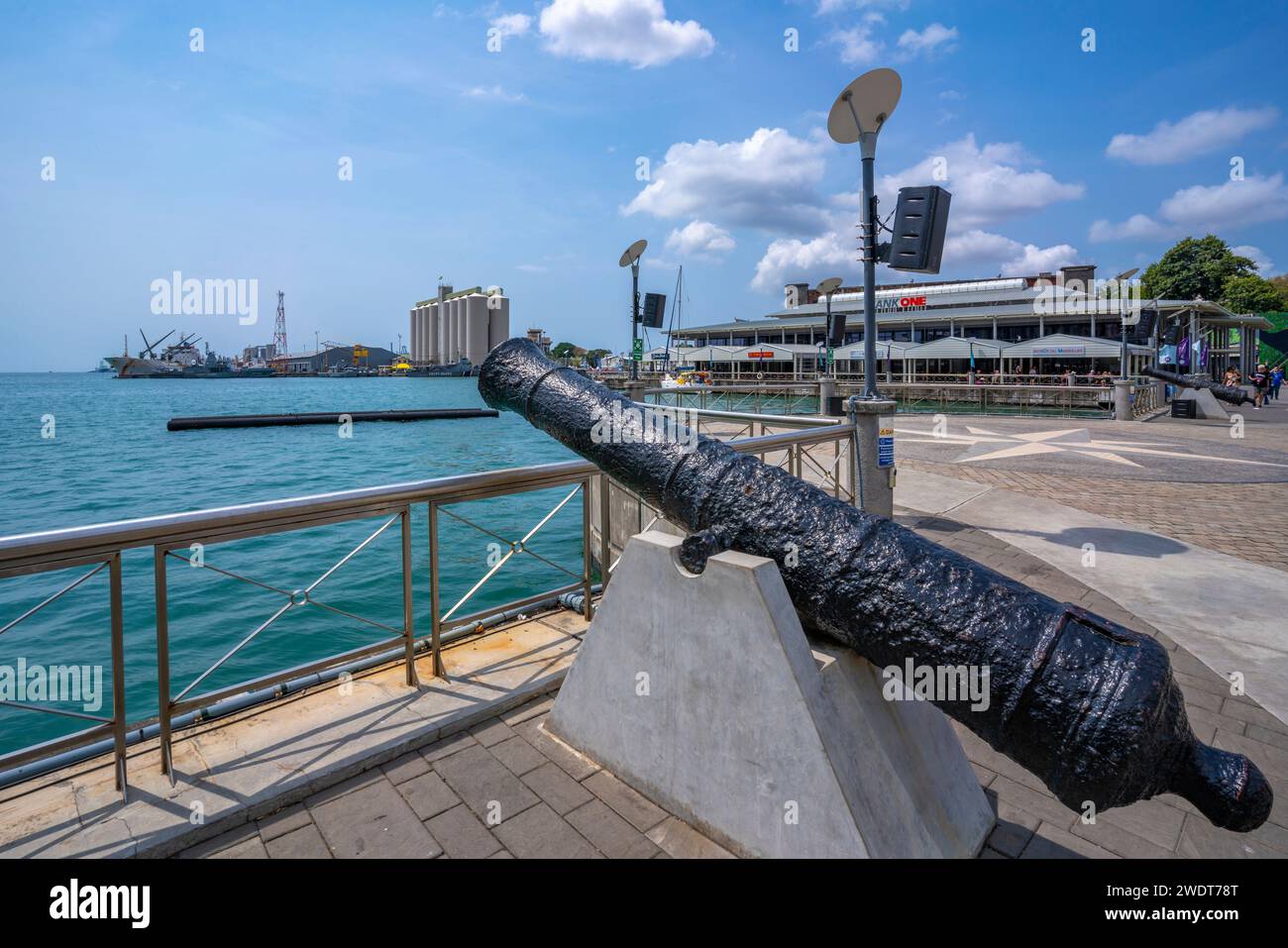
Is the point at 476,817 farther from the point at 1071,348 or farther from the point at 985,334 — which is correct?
the point at 985,334

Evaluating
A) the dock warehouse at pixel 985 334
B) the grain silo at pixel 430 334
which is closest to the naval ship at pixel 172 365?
the grain silo at pixel 430 334

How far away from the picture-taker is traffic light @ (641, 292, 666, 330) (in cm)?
1352

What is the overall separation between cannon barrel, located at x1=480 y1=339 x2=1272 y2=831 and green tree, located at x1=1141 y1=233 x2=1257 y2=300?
6499 centimetres

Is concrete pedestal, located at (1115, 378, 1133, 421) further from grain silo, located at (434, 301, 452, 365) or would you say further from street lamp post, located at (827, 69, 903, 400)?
grain silo, located at (434, 301, 452, 365)

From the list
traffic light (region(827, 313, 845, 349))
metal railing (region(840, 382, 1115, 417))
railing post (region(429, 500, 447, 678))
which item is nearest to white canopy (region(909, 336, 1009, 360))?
metal railing (region(840, 382, 1115, 417))

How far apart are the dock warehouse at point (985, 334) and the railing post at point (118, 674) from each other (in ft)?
102

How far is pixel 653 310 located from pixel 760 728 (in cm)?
1204

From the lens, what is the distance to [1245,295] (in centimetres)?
5303

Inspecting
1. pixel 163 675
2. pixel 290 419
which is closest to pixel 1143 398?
pixel 163 675

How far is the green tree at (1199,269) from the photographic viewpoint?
5409 centimetres
